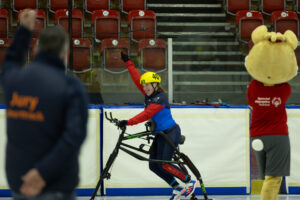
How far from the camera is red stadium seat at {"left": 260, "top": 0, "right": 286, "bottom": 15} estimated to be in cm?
1200

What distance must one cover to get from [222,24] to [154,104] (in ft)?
20.7

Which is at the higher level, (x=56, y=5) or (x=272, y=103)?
(x=56, y=5)

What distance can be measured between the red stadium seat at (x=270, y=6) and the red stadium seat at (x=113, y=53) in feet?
15.2

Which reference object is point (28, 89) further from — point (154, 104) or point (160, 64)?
point (160, 64)

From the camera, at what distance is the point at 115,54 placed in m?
8.20

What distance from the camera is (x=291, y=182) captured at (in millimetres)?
7418

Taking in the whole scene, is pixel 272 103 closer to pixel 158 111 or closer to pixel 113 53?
pixel 158 111

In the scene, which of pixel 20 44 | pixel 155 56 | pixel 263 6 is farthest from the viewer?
pixel 263 6

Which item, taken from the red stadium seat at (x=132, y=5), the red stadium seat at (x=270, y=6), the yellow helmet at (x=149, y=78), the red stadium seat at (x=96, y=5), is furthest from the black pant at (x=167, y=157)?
the red stadium seat at (x=270, y=6)

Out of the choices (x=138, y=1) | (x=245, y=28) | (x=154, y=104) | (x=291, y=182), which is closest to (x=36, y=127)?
(x=154, y=104)

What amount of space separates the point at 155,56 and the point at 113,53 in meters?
0.96

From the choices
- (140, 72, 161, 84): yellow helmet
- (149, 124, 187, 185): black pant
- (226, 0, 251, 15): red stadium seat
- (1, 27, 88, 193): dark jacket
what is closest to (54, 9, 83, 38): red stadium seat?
(226, 0, 251, 15): red stadium seat

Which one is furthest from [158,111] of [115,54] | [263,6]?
[263,6]

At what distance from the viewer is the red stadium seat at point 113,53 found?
7.45 m
